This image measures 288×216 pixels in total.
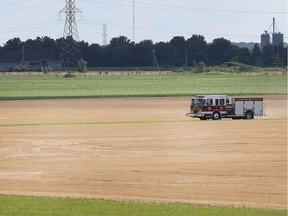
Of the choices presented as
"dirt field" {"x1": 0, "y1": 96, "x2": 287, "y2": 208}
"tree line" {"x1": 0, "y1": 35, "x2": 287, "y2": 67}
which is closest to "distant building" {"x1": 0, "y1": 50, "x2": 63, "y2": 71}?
"tree line" {"x1": 0, "y1": 35, "x2": 287, "y2": 67}

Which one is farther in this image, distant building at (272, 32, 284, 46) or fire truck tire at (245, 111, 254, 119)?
distant building at (272, 32, 284, 46)

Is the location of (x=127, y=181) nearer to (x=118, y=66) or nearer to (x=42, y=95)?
(x=42, y=95)

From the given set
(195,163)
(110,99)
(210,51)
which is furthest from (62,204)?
(210,51)

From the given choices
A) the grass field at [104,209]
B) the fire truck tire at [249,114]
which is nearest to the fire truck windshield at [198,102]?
the fire truck tire at [249,114]

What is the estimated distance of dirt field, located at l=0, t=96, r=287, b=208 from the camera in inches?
1141

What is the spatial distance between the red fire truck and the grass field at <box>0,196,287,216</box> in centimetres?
3391

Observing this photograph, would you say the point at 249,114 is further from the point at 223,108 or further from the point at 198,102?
the point at 198,102

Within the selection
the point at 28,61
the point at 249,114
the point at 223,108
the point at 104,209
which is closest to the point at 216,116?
the point at 223,108

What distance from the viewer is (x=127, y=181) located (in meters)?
31.2

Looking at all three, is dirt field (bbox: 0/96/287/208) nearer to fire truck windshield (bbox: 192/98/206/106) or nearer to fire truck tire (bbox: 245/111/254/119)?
fire truck windshield (bbox: 192/98/206/106)

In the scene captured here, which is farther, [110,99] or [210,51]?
[210,51]

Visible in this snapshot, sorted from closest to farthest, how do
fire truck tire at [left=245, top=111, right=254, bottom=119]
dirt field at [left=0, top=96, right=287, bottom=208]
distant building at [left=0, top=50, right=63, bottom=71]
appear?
1. dirt field at [left=0, top=96, right=287, bottom=208]
2. fire truck tire at [left=245, top=111, right=254, bottom=119]
3. distant building at [left=0, top=50, right=63, bottom=71]

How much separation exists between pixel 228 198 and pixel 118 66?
545 ft

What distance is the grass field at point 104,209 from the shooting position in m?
23.6
